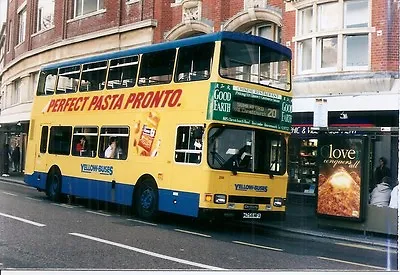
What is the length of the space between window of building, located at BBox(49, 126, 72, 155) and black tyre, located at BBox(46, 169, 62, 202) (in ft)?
1.20

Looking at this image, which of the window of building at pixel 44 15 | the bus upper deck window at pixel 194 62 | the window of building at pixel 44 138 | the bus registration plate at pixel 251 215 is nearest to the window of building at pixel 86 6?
the window of building at pixel 44 15

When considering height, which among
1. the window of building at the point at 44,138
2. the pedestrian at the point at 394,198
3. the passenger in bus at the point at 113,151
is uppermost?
the window of building at the point at 44,138

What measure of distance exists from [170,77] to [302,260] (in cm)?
310

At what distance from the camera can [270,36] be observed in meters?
10.8

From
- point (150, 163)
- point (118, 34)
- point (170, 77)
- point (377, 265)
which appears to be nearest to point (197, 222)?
point (150, 163)

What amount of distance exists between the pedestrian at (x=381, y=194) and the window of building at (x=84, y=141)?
4.07m

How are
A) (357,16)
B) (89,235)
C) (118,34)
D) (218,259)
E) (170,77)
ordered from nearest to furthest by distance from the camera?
(218,259) < (89,235) < (170,77) < (357,16) < (118,34)

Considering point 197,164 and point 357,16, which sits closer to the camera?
point 197,164

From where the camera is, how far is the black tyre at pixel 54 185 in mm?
9547

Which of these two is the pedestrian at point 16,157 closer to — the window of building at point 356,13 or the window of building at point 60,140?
the window of building at point 60,140

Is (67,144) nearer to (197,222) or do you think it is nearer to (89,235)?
(197,222)

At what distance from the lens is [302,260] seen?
18.5 feet

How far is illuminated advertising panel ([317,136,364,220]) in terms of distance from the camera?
749 centimetres

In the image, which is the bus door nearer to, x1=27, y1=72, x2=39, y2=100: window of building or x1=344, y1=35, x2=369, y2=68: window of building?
x1=27, y1=72, x2=39, y2=100: window of building
